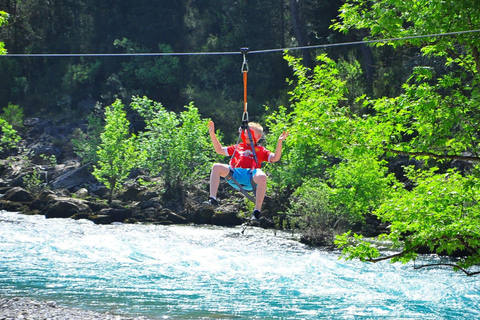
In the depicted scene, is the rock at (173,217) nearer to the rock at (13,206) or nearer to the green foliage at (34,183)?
the rock at (13,206)

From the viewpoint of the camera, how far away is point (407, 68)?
3419cm

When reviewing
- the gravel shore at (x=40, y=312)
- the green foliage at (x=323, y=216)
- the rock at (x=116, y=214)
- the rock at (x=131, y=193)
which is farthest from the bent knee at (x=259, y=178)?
the rock at (x=131, y=193)

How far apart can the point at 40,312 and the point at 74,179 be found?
27168 mm

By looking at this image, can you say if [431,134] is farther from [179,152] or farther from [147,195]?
[147,195]

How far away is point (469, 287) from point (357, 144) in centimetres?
926

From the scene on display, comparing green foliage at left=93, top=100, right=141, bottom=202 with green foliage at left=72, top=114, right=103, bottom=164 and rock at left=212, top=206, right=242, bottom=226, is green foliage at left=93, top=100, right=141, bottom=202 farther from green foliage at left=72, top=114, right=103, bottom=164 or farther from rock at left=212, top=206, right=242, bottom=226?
rock at left=212, top=206, right=242, bottom=226

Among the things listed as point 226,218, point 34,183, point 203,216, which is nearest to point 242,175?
point 226,218

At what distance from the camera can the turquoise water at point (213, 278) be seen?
51.2 ft

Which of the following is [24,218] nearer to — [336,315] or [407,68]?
[336,315]

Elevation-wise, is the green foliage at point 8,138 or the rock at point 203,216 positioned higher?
the green foliage at point 8,138

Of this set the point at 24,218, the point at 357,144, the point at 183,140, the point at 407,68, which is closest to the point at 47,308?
the point at 357,144

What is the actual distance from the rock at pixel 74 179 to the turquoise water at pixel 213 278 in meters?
12.0

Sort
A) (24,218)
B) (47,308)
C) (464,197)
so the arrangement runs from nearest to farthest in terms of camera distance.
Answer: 1. (464,197)
2. (47,308)
3. (24,218)

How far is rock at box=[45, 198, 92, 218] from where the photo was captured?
30.4 meters
